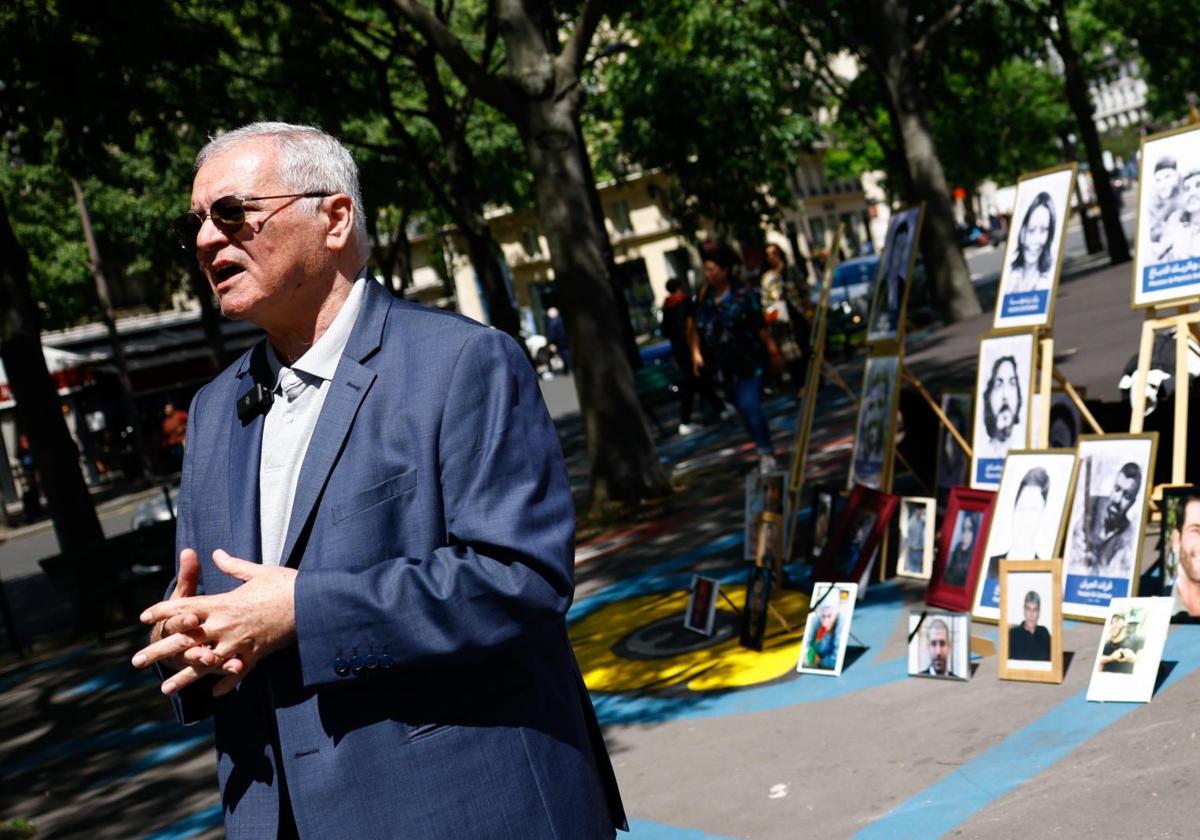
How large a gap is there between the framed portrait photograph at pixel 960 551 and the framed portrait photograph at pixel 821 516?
1.18 m

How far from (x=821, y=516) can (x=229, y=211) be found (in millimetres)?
6580

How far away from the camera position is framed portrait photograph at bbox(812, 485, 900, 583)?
7887 mm

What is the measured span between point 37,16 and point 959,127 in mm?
44599

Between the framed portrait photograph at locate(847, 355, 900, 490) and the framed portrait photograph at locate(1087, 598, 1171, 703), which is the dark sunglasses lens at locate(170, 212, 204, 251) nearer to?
the framed portrait photograph at locate(1087, 598, 1171, 703)

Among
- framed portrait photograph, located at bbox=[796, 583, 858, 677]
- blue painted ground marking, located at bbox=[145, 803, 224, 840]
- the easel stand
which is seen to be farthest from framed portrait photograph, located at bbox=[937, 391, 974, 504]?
blue painted ground marking, located at bbox=[145, 803, 224, 840]

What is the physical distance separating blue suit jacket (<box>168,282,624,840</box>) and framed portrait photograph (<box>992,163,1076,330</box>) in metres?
5.76

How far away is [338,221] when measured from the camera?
2.60 meters

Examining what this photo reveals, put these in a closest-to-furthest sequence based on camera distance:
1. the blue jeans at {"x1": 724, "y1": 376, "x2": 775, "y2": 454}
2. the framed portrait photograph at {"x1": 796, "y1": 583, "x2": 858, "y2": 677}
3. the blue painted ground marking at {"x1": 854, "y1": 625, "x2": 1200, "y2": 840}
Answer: the blue painted ground marking at {"x1": 854, "y1": 625, "x2": 1200, "y2": 840} < the framed portrait photograph at {"x1": 796, "y1": 583, "x2": 858, "y2": 677} < the blue jeans at {"x1": 724, "y1": 376, "x2": 775, "y2": 454}

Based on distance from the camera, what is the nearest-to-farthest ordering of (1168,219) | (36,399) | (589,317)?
(1168,219) < (589,317) < (36,399)

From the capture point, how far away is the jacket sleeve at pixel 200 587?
8.64 feet

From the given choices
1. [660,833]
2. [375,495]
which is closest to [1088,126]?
[660,833]

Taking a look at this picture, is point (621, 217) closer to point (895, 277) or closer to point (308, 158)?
point (895, 277)

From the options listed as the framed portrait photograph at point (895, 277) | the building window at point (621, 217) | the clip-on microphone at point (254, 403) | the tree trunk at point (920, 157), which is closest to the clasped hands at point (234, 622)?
the clip-on microphone at point (254, 403)

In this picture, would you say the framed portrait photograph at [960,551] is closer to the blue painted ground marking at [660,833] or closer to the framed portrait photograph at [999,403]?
the framed portrait photograph at [999,403]
